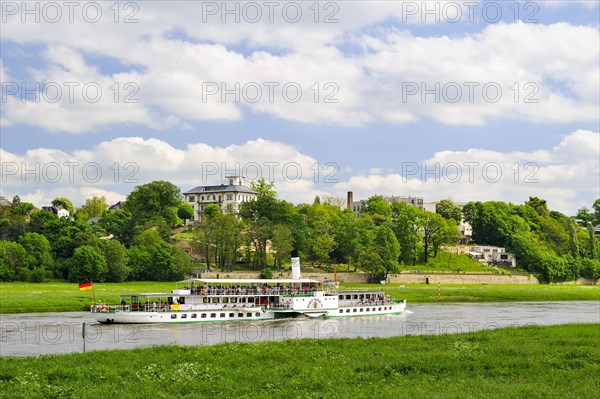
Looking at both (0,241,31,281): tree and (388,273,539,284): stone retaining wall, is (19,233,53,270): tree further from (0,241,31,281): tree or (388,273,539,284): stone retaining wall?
(388,273,539,284): stone retaining wall

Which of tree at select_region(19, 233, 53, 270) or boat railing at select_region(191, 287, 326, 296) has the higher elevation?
tree at select_region(19, 233, 53, 270)

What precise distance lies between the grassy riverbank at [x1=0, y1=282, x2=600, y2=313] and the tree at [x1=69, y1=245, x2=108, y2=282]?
480cm

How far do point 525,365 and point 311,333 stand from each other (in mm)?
31502

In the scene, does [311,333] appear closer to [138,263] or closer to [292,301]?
[292,301]

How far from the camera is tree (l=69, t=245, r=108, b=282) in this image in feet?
444

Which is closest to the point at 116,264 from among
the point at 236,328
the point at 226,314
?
the point at 226,314

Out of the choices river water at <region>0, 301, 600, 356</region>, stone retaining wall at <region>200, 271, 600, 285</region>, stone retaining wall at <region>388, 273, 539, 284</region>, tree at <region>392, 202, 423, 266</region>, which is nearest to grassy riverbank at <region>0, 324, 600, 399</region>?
river water at <region>0, 301, 600, 356</region>

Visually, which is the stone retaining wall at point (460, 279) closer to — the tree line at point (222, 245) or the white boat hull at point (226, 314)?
the tree line at point (222, 245)

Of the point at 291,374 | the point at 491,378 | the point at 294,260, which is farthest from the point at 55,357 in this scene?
the point at 294,260

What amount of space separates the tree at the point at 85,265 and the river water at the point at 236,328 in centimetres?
4668

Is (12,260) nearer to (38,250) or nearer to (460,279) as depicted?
(38,250)

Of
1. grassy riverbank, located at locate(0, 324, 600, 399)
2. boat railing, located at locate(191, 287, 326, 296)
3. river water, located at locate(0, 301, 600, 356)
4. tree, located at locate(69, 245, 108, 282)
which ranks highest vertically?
tree, located at locate(69, 245, 108, 282)

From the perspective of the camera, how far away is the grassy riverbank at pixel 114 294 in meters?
94.1

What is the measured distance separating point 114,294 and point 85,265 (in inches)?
1081
